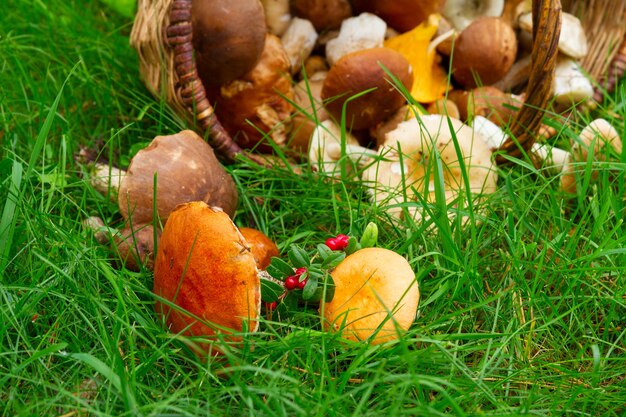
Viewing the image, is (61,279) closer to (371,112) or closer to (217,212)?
(217,212)

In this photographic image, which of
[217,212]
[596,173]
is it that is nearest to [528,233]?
[596,173]

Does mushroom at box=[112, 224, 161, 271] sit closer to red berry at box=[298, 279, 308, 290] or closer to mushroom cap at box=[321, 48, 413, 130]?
red berry at box=[298, 279, 308, 290]

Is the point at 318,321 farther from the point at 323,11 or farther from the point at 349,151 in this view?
the point at 323,11

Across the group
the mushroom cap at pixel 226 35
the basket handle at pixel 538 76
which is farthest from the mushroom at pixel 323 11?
the basket handle at pixel 538 76

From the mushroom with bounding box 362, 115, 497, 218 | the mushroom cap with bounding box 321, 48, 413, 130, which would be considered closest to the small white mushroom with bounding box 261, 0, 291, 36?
the mushroom cap with bounding box 321, 48, 413, 130

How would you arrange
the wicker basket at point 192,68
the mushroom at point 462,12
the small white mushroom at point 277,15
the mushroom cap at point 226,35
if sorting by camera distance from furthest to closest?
1. the mushroom at point 462,12
2. the small white mushroom at point 277,15
3. the mushroom cap at point 226,35
4. the wicker basket at point 192,68

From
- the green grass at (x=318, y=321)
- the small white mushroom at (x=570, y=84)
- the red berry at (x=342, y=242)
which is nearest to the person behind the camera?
the green grass at (x=318, y=321)

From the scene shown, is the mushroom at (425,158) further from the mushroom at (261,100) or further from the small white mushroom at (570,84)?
the small white mushroom at (570,84)

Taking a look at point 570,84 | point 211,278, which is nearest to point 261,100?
point 211,278
